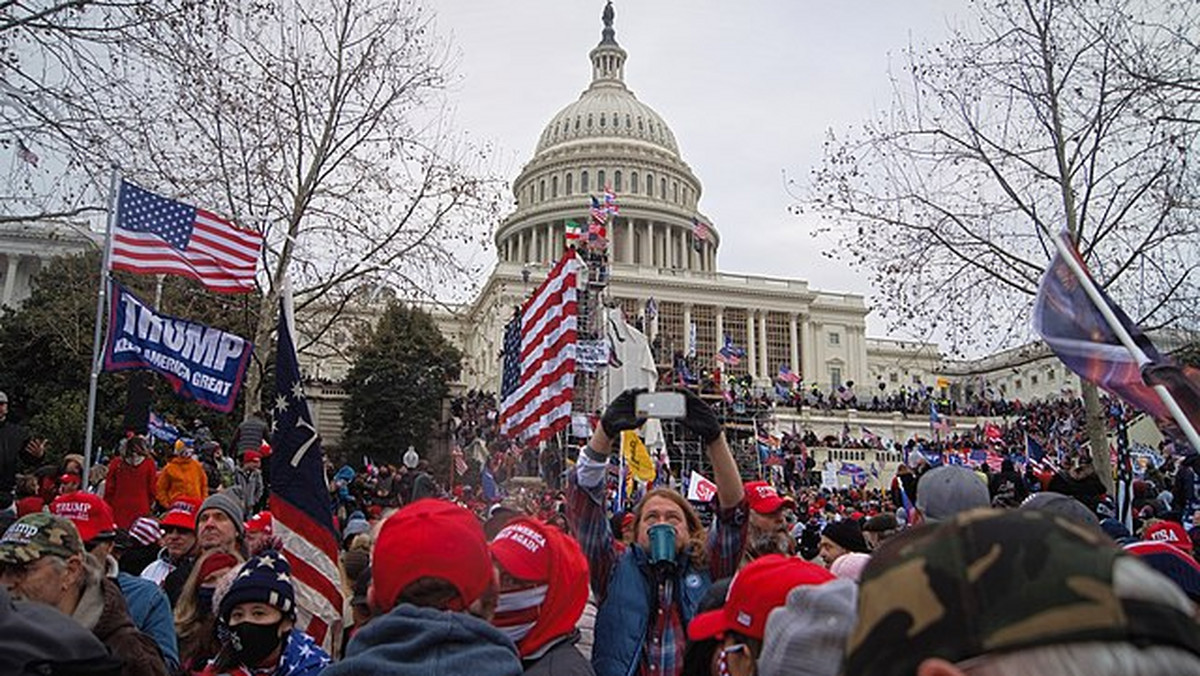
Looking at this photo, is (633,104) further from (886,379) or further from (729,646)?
(729,646)

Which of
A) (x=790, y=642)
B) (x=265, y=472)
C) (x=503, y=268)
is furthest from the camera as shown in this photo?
→ (x=503, y=268)

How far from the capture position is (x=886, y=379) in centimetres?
8450

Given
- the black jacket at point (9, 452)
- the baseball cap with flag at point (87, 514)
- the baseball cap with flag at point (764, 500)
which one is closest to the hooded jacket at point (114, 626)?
the baseball cap with flag at point (87, 514)

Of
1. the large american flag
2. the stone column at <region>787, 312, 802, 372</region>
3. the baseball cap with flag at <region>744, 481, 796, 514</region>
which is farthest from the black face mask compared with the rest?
the stone column at <region>787, 312, 802, 372</region>

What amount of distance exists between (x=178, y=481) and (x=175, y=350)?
1.77 metres

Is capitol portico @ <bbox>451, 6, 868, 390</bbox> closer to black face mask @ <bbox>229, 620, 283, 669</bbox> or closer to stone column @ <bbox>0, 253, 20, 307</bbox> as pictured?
stone column @ <bbox>0, 253, 20, 307</bbox>

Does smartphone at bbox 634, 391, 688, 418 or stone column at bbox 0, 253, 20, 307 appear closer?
smartphone at bbox 634, 391, 688, 418

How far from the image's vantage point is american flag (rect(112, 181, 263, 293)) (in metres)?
8.50

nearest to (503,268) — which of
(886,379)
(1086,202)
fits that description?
(886,379)

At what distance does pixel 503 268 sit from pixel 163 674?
67666 millimetres

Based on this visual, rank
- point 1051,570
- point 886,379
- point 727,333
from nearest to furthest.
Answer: point 1051,570 → point 727,333 → point 886,379

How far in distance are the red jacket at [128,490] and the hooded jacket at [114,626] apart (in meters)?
5.78

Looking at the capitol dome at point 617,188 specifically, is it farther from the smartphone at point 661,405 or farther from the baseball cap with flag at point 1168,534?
the smartphone at point 661,405

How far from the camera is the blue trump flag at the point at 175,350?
294 inches
